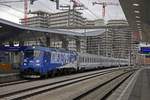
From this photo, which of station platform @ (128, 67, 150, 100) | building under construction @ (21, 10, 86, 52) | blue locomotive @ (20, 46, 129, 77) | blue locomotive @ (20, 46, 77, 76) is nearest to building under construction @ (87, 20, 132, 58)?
building under construction @ (21, 10, 86, 52)

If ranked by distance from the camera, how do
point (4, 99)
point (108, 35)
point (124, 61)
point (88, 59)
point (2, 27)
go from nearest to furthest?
point (4, 99)
point (2, 27)
point (88, 59)
point (108, 35)
point (124, 61)

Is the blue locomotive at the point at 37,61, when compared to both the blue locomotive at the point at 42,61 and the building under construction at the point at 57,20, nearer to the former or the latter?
the blue locomotive at the point at 42,61

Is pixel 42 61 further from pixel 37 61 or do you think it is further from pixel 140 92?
pixel 140 92

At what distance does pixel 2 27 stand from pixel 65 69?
9.05 meters

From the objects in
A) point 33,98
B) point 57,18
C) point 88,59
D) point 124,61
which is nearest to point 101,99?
point 33,98

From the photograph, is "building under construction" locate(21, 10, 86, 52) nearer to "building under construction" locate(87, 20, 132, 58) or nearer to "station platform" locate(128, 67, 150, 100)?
"building under construction" locate(87, 20, 132, 58)

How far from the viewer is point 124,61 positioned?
125375 mm

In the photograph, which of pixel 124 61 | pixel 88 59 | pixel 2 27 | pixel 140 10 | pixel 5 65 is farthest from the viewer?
pixel 124 61

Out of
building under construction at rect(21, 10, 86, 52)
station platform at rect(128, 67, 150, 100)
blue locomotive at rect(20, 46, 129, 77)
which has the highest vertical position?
building under construction at rect(21, 10, 86, 52)

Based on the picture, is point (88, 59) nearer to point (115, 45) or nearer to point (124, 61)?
point (115, 45)

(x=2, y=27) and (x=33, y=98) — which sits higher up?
(x=2, y=27)

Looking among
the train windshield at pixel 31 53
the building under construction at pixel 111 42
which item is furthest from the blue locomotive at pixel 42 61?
the building under construction at pixel 111 42

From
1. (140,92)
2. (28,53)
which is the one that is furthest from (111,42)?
(140,92)

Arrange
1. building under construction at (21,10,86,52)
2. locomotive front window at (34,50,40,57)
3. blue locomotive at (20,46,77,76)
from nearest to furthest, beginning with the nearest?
blue locomotive at (20,46,77,76) < locomotive front window at (34,50,40,57) < building under construction at (21,10,86,52)
